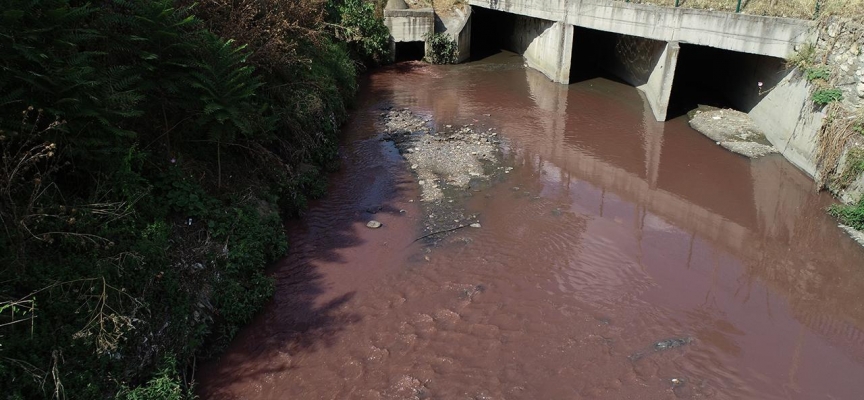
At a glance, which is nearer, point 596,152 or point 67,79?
point 67,79

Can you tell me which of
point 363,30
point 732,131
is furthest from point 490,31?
point 732,131

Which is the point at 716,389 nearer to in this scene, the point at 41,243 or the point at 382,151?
the point at 41,243

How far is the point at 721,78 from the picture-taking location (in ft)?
64.7

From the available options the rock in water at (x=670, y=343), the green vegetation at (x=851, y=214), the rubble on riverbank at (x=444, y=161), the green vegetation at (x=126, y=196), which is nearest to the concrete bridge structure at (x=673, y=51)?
the green vegetation at (x=851, y=214)

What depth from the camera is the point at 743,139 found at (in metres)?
16.1

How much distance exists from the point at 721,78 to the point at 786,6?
4523 mm

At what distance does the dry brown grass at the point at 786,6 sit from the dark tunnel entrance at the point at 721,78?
53.6 inches

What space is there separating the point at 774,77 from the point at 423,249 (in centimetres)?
1233

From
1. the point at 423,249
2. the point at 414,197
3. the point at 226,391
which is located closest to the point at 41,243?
the point at 226,391

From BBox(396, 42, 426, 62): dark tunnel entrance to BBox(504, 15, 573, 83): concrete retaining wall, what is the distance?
16.6ft

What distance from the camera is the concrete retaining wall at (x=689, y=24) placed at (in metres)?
14.8

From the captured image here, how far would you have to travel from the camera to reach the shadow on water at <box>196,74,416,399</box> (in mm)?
7715

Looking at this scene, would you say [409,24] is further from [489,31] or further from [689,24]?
[689,24]

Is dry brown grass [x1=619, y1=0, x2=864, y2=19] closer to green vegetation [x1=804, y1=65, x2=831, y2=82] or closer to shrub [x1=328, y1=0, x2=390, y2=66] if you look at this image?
green vegetation [x1=804, y1=65, x2=831, y2=82]
